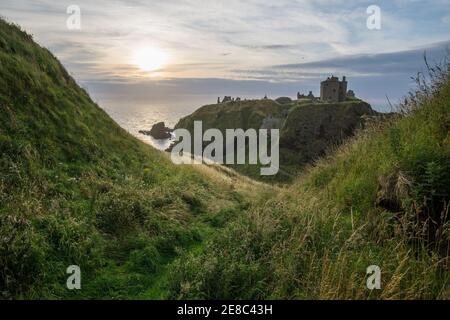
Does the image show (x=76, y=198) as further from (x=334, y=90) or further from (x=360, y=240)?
(x=334, y=90)

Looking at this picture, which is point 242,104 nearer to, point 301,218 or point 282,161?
point 282,161

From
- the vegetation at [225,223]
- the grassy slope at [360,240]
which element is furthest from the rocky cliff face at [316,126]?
the grassy slope at [360,240]

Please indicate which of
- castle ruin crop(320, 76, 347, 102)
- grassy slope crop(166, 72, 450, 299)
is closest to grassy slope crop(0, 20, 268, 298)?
grassy slope crop(166, 72, 450, 299)

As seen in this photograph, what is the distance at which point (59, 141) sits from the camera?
45.1ft

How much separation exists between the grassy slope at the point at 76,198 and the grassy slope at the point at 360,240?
1511 mm

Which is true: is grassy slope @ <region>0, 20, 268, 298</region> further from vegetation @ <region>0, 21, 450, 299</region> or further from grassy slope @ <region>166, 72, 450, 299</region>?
grassy slope @ <region>166, 72, 450, 299</region>

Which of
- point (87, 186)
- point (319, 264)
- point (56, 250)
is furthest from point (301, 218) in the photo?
point (87, 186)

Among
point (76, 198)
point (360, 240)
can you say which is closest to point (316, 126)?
point (76, 198)

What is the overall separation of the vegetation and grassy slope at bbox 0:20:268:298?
0.04 m

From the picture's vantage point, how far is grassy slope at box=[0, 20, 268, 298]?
7.23m

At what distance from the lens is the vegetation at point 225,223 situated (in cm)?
628

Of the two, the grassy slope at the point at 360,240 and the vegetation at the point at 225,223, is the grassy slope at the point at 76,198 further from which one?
the grassy slope at the point at 360,240
